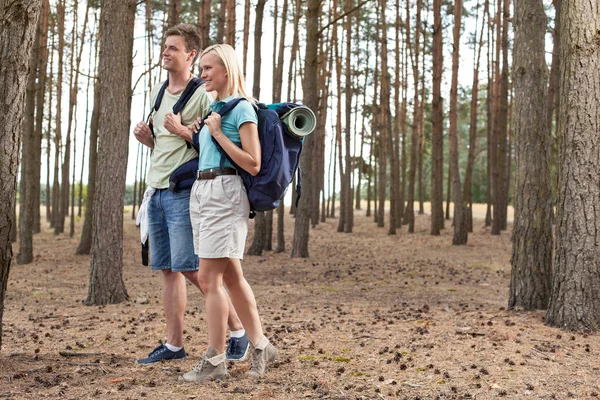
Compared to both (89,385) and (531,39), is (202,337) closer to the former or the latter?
(89,385)

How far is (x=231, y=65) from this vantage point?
417cm

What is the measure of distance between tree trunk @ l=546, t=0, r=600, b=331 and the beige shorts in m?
3.69

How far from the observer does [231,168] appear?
416 cm

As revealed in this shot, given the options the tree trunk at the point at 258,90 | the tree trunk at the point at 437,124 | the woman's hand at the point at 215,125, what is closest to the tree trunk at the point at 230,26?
the tree trunk at the point at 258,90

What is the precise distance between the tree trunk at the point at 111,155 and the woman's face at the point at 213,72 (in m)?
4.37

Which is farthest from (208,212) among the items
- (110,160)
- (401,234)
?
(401,234)

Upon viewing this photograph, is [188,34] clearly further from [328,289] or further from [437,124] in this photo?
[437,124]

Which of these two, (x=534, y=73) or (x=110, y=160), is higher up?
(x=534, y=73)

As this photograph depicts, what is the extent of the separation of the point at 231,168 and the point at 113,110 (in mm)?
4563

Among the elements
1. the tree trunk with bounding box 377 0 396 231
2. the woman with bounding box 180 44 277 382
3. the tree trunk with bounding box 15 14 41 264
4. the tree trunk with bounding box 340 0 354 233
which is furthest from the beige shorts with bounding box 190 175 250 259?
the tree trunk with bounding box 377 0 396 231

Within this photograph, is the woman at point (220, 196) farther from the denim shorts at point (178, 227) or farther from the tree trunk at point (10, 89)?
the tree trunk at point (10, 89)

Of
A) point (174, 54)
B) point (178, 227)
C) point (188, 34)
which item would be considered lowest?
point (178, 227)

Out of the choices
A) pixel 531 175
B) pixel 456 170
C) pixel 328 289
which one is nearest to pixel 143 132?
pixel 531 175

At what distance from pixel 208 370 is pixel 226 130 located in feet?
5.00
